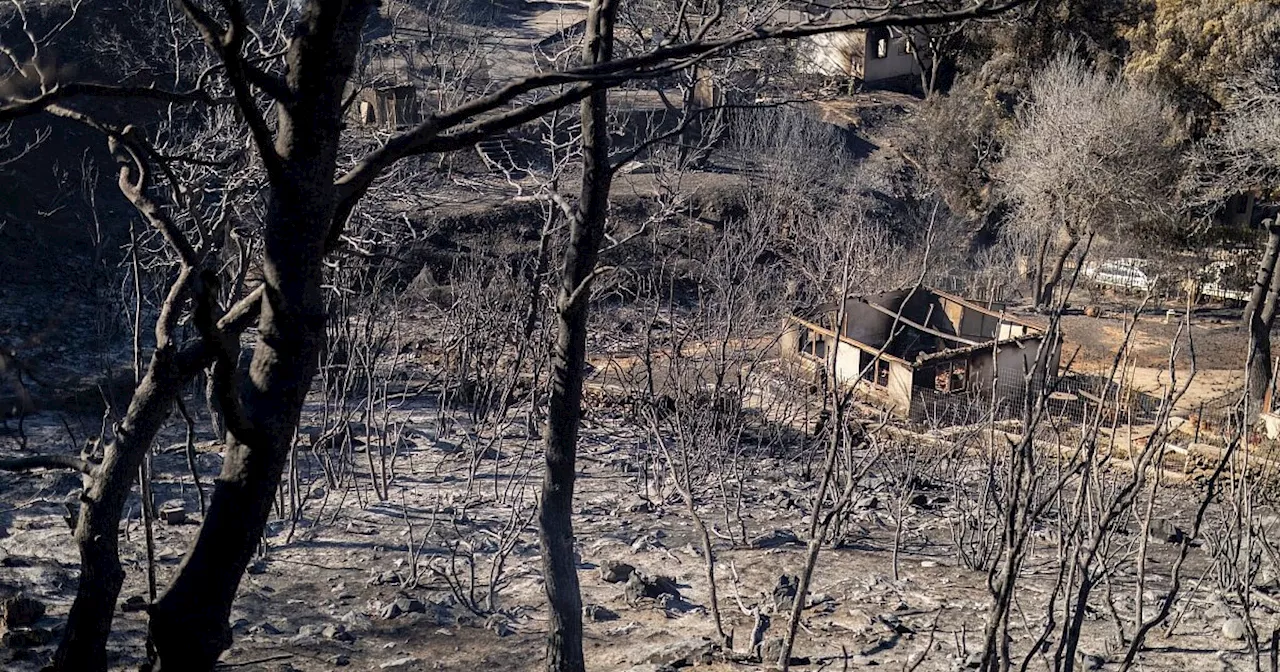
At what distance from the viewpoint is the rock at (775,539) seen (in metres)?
8.61

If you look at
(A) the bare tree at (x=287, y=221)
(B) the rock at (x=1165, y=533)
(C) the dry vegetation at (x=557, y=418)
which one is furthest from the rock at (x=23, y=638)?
(B) the rock at (x=1165, y=533)

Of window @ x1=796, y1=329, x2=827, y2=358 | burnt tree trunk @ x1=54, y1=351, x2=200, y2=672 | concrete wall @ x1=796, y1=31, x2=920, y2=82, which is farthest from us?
concrete wall @ x1=796, y1=31, x2=920, y2=82

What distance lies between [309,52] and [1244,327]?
77.2 feet

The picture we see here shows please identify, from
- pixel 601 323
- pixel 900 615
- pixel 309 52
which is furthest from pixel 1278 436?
pixel 309 52

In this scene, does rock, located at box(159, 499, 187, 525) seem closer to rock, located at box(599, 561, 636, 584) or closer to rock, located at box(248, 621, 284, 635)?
rock, located at box(248, 621, 284, 635)

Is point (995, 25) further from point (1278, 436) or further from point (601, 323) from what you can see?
point (1278, 436)

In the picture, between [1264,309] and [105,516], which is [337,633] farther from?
[1264,309]

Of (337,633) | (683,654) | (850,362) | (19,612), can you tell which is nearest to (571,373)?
(683,654)

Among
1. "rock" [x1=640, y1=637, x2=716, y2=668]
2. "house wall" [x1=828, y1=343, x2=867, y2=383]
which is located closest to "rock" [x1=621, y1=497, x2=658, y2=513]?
"rock" [x1=640, y1=637, x2=716, y2=668]

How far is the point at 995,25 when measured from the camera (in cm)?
2898

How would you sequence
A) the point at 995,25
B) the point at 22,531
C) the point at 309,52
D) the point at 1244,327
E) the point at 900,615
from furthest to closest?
the point at 995,25 → the point at 1244,327 → the point at 22,531 → the point at 900,615 → the point at 309,52

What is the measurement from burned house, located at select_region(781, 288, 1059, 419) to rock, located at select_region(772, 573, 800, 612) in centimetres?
503

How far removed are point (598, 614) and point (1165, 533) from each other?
532cm

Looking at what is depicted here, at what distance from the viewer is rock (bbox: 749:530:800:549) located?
8609mm
